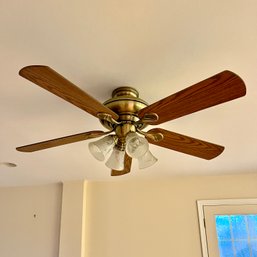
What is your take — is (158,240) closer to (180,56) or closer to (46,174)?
(46,174)

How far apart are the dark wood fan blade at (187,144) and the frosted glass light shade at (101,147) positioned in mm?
181

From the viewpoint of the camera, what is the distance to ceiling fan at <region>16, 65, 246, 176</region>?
0.88 metres

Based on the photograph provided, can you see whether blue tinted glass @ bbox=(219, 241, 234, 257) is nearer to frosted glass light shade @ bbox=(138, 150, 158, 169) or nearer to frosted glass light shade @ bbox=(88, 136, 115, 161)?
frosted glass light shade @ bbox=(138, 150, 158, 169)

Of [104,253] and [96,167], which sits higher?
[96,167]

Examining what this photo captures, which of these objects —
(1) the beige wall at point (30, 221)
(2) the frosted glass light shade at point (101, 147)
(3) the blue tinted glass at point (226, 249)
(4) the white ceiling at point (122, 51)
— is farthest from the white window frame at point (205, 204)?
(2) the frosted glass light shade at point (101, 147)

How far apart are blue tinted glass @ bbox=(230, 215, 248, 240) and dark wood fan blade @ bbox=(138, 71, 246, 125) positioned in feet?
7.00

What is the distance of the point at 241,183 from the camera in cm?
288

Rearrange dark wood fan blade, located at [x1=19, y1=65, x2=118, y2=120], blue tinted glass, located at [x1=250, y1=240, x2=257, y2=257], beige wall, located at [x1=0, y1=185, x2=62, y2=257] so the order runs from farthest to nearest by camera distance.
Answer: beige wall, located at [x1=0, y1=185, x2=62, y2=257]
blue tinted glass, located at [x1=250, y1=240, x2=257, y2=257]
dark wood fan blade, located at [x1=19, y1=65, x2=118, y2=120]

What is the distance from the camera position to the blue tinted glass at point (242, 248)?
263cm

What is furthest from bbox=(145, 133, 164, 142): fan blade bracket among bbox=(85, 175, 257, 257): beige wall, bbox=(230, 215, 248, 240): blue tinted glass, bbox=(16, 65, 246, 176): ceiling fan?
bbox=(230, 215, 248, 240): blue tinted glass

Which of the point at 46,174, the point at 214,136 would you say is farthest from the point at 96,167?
the point at 214,136

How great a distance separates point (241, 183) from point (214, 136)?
4.27 feet

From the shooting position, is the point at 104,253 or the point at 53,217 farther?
the point at 53,217

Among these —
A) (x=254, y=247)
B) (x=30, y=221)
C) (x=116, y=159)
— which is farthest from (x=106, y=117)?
(x=30, y=221)
